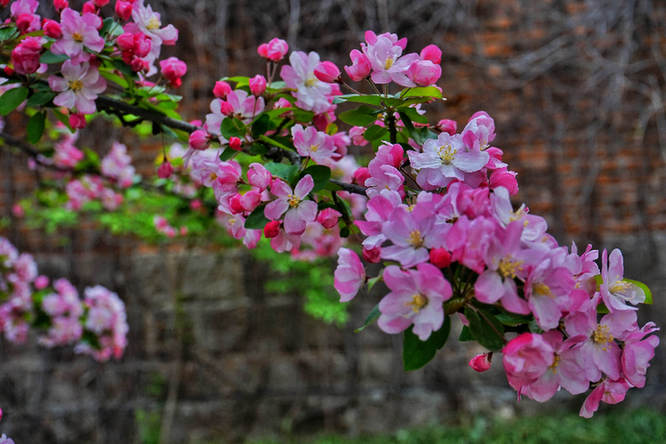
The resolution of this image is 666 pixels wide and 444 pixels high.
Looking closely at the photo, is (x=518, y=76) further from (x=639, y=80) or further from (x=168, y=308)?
(x=168, y=308)

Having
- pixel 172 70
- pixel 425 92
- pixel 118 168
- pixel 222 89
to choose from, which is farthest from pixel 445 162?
pixel 118 168

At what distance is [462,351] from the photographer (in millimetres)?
2588

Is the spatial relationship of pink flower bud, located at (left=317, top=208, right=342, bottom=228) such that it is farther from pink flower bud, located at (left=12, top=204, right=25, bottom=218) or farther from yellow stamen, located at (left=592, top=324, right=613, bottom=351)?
pink flower bud, located at (left=12, top=204, right=25, bottom=218)

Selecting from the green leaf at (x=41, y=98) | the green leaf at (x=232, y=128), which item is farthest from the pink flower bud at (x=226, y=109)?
the green leaf at (x=41, y=98)

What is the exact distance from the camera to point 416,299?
1.41 feet

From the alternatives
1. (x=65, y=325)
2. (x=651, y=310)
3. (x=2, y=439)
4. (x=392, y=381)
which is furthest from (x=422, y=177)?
(x=651, y=310)

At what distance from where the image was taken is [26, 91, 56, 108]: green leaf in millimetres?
678

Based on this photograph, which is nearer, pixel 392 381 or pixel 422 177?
pixel 422 177

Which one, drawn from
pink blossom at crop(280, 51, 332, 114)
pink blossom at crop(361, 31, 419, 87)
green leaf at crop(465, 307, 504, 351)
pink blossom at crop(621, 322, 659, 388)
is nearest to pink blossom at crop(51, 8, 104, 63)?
pink blossom at crop(280, 51, 332, 114)

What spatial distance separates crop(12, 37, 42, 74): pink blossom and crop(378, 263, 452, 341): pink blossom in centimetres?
53

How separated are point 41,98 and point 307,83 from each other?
0.34 meters

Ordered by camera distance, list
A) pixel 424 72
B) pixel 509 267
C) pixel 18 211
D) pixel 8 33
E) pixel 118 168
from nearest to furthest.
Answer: pixel 509 267
pixel 424 72
pixel 8 33
pixel 118 168
pixel 18 211

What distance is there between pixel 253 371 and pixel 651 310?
1.91 meters

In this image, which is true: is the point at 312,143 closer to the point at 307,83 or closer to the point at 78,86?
the point at 307,83
